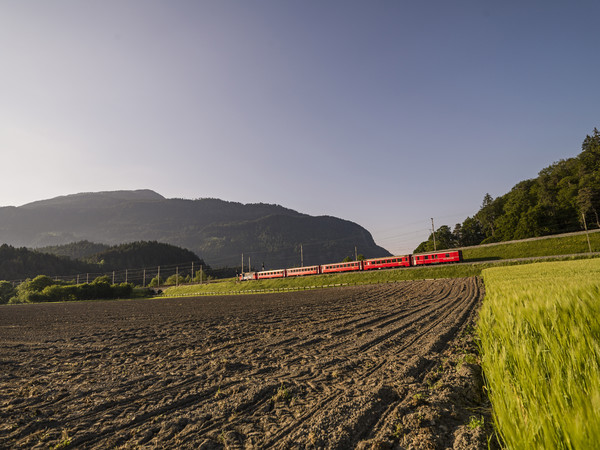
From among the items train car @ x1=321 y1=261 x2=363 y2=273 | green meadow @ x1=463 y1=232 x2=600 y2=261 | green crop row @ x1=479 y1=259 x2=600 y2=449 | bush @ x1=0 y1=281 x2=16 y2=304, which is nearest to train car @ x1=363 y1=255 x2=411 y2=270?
train car @ x1=321 y1=261 x2=363 y2=273

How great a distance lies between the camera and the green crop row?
1.48 m

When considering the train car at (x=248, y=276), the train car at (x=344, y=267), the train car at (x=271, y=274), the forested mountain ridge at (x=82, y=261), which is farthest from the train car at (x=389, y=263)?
the forested mountain ridge at (x=82, y=261)

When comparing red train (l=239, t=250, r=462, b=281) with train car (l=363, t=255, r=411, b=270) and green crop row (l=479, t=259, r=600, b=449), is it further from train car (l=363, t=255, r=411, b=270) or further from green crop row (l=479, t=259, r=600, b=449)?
green crop row (l=479, t=259, r=600, b=449)

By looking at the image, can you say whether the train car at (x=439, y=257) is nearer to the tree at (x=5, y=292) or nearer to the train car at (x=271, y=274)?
the train car at (x=271, y=274)

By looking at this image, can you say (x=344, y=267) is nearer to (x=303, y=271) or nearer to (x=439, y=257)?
(x=303, y=271)

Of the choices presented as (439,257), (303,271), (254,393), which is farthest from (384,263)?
(254,393)

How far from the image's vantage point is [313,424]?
421 centimetres

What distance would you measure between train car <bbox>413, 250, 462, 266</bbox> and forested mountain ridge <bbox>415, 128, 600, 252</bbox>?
2572 cm

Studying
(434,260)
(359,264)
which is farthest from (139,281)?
(434,260)

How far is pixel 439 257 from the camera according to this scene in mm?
49781

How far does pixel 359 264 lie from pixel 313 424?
178 ft

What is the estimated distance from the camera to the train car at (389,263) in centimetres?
5162

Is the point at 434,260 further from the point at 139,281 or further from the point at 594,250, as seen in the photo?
the point at 139,281

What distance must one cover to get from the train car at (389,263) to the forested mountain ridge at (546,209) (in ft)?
106
